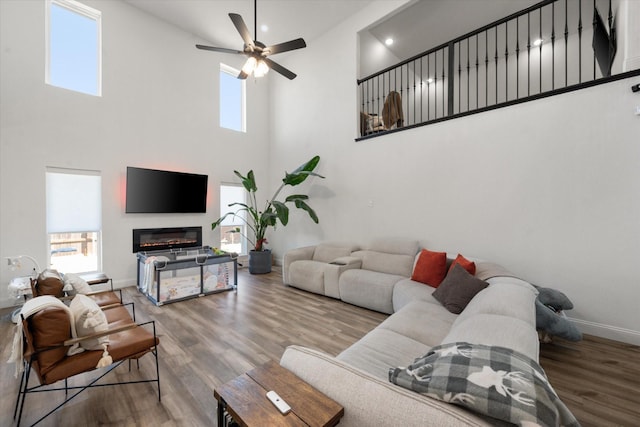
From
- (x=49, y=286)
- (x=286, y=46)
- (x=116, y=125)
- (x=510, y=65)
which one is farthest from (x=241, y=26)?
(x=510, y=65)

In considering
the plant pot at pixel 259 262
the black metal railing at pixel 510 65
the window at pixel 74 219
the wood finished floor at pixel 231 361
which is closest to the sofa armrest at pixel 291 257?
the wood finished floor at pixel 231 361

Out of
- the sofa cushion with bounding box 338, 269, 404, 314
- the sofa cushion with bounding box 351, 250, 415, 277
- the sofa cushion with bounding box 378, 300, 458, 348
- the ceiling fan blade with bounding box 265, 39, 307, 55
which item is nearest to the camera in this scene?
the sofa cushion with bounding box 378, 300, 458, 348

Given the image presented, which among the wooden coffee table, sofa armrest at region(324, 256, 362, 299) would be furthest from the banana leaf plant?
the wooden coffee table

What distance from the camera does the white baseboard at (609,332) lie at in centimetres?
261

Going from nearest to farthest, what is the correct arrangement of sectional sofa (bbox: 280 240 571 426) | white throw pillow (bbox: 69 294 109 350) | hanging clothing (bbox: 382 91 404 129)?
sectional sofa (bbox: 280 240 571 426)
white throw pillow (bbox: 69 294 109 350)
hanging clothing (bbox: 382 91 404 129)

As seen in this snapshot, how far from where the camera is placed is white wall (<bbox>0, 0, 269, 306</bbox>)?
3.65m

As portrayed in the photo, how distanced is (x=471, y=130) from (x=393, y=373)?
3742mm

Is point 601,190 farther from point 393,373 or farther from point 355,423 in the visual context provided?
point 355,423

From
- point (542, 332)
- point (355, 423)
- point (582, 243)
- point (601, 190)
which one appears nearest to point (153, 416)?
point (355, 423)

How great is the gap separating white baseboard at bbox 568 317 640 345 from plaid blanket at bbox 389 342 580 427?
297cm

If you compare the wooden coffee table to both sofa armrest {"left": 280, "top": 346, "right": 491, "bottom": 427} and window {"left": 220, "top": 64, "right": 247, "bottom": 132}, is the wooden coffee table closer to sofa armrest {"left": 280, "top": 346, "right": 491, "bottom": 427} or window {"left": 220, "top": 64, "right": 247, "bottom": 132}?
sofa armrest {"left": 280, "top": 346, "right": 491, "bottom": 427}

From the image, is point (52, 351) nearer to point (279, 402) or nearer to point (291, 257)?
point (279, 402)

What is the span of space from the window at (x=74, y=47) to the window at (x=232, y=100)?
7.44 feet

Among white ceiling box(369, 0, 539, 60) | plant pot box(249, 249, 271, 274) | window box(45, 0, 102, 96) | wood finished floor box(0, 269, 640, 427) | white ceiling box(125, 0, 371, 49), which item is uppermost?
white ceiling box(369, 0, 539, 60)
